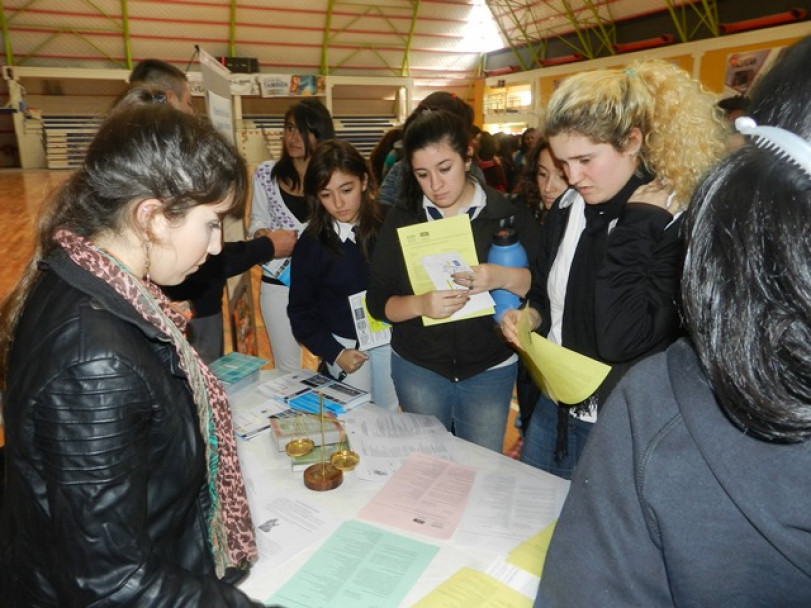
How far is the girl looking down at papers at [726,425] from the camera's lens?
1.40 ft

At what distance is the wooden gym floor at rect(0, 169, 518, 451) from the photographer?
4.89 m

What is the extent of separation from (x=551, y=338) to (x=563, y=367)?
10.1 inches

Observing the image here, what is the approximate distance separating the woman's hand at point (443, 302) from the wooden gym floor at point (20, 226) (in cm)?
154

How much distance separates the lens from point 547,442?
172 centimetres

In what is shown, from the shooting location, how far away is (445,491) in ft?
4.70

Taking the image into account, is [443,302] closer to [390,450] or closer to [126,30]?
[390,450]

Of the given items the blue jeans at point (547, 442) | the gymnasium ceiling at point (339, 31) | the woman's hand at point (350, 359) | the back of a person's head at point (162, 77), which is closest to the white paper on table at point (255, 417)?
the woman's hand at point (350, 359)

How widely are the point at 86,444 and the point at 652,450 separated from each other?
2.38ft

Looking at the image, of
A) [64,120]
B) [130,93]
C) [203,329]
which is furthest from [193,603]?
[64,120]

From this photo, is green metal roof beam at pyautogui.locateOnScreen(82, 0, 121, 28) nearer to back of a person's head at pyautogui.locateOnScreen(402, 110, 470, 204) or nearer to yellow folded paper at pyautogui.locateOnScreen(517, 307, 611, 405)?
back of a person's head at pyautogui.locateOnScreen(402, 110, 470, 204)

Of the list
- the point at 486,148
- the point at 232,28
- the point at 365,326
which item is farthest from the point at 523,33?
the point at 365,326

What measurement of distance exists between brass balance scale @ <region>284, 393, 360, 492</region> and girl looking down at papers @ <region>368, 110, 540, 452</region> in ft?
1.67

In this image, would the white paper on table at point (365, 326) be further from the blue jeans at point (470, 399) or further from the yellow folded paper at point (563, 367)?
the yellow folded paper at point (563, 367)

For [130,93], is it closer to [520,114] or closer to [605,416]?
[605,416]
